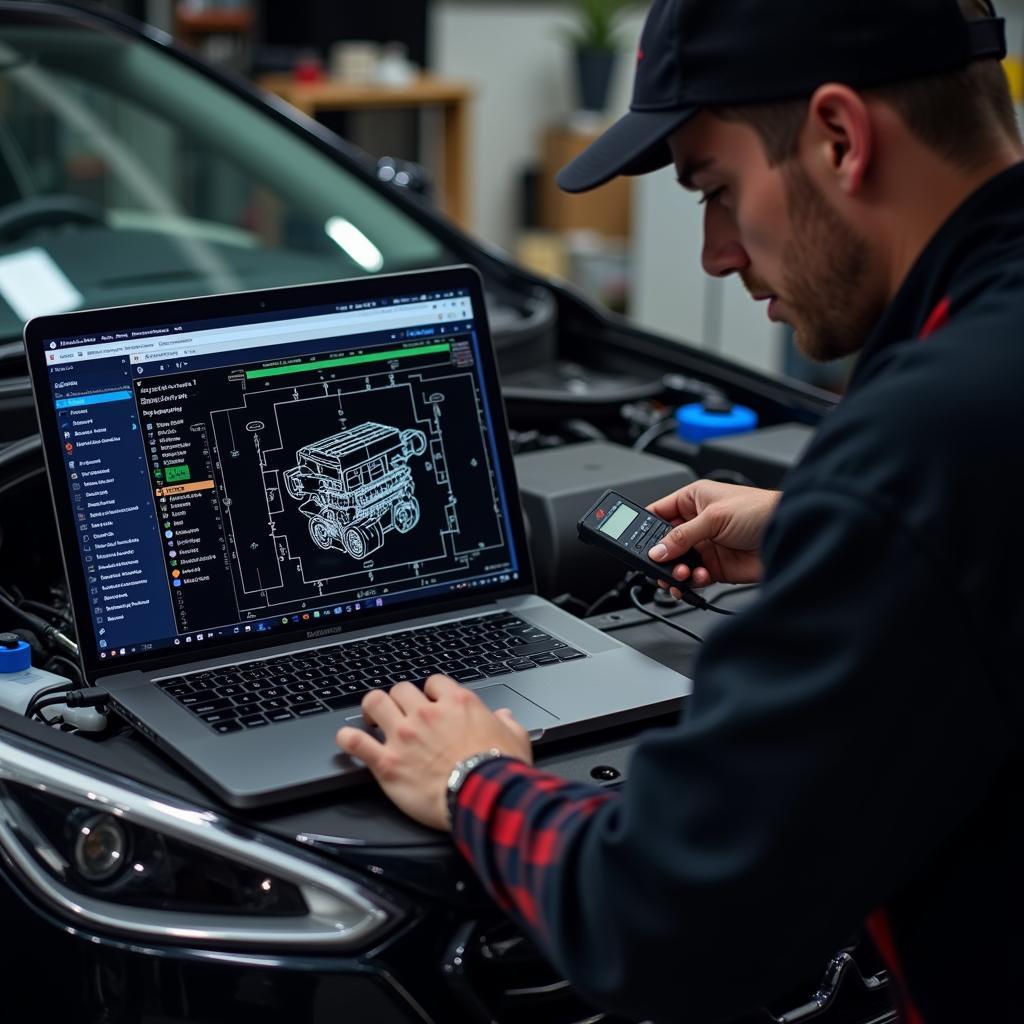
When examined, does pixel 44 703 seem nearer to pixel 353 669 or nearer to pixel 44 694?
pixel 44 694

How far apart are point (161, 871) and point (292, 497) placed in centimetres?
35

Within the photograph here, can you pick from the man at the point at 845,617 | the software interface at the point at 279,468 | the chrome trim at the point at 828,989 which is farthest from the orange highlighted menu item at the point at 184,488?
the chrome trim at the point at 828,989

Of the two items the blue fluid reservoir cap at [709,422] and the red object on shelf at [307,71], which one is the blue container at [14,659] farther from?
the red object on shelf at [307,71]

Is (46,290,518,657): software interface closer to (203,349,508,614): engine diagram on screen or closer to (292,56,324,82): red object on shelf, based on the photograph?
(203,349,508,614): engine diagram on screen

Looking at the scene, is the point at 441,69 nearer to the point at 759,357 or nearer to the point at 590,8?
the point at 590,8

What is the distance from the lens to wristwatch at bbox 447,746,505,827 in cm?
96

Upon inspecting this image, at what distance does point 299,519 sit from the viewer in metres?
1.26

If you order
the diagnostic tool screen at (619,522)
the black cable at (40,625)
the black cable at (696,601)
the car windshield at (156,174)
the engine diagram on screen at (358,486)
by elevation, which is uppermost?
the car windshield at (156,174)

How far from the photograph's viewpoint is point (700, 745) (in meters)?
0.79

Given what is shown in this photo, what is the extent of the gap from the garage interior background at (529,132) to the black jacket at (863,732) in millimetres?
3613

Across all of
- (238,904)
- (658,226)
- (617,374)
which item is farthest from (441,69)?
(238,904)

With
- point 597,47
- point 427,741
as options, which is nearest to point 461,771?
point 427,741

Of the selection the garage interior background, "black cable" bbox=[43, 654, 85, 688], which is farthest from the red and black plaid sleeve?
the garage interior background

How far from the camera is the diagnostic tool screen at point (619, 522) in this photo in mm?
1333
